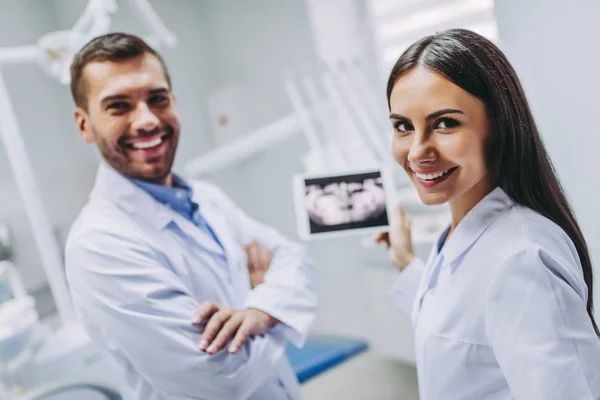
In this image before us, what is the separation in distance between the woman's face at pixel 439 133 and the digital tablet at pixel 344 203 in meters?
0.41

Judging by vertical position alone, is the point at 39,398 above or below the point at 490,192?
below

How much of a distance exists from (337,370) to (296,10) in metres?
1.57

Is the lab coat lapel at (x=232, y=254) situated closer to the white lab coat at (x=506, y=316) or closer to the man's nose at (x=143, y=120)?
the man's nose at (x=143, y=120)

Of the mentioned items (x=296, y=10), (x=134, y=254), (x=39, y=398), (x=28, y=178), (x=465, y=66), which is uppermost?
(x=296, y=10)

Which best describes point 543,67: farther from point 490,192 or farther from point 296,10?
point 296,10

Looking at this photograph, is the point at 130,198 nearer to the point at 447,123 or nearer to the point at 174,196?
the point at 174,196

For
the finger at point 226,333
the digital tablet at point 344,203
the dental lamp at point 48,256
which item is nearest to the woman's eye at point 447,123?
the digital tablet at point 344,203

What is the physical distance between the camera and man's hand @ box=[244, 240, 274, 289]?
4.50 feet

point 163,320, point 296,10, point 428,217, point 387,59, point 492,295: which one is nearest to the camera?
point 492,295

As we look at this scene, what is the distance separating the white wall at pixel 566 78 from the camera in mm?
1135

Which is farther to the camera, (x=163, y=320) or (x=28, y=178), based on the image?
(x=28, y=178)

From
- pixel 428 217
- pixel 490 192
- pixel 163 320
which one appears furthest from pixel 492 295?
pixel 428 217

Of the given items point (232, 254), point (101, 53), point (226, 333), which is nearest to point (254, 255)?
point (232, 254)

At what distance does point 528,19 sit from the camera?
1224 millimetres
